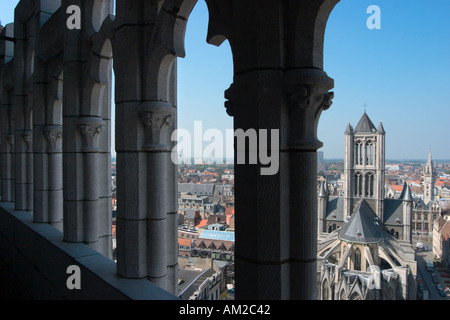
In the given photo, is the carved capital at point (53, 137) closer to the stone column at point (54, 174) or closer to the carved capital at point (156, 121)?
the stone column at point (54, 174)

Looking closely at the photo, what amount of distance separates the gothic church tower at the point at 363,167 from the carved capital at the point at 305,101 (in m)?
49.0

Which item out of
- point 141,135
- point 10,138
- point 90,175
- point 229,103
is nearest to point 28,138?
point 10,138

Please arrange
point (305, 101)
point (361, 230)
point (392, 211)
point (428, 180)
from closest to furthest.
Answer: point (305, 101)
point (361, 230)
point (392, 211)
point (428, 180)

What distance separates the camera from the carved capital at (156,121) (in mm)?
3039

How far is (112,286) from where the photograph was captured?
3.11m

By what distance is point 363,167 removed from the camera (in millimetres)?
48156

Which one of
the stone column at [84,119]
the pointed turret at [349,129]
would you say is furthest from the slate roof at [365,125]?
the stone column at [84,119]

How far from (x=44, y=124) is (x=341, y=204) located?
48530mm

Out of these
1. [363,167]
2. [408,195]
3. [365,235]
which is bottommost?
[365,235]

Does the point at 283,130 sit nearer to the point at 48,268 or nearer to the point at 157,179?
the point at 157,179

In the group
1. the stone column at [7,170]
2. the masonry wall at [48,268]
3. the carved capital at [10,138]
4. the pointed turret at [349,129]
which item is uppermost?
the pointed turret at [349,129]

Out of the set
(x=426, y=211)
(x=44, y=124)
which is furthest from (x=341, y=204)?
(x=44, y=124)

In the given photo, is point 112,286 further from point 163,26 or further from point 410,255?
point 410,255

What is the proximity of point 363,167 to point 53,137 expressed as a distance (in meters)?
48.3
